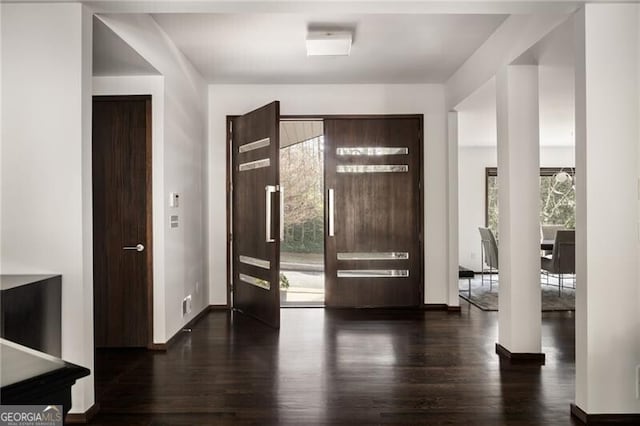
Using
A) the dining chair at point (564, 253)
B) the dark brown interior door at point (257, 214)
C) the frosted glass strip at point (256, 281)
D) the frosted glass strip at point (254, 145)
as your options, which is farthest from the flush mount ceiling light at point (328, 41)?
the dining chair at point (564, 253)

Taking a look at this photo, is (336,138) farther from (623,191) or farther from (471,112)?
(623,191)

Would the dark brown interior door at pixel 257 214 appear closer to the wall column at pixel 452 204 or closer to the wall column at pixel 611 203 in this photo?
the wall column at pixel 452 204

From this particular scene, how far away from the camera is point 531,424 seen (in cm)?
253

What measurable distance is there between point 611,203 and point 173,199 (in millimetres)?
3239

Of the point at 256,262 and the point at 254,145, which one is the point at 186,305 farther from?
the point at 254,145

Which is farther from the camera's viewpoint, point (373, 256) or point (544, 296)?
point (544, 296)

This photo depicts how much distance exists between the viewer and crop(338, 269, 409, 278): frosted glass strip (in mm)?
5617

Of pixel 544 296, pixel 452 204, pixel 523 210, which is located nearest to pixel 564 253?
pixel 544 296

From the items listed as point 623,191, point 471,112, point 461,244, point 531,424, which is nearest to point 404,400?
point 531,424

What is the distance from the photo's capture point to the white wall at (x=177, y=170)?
3.67 metres

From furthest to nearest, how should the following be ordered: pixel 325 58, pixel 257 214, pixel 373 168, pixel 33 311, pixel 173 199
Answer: pixel 373 168 < pixel 257 214 < pixel 325 58 < pixel 173 199 < pixel 33 311

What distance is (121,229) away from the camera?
401 cm

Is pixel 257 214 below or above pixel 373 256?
above

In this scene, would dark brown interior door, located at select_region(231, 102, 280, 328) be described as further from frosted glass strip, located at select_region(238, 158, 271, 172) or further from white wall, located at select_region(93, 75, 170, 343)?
white wall, located at select_region(93, 75, 170, 343)
